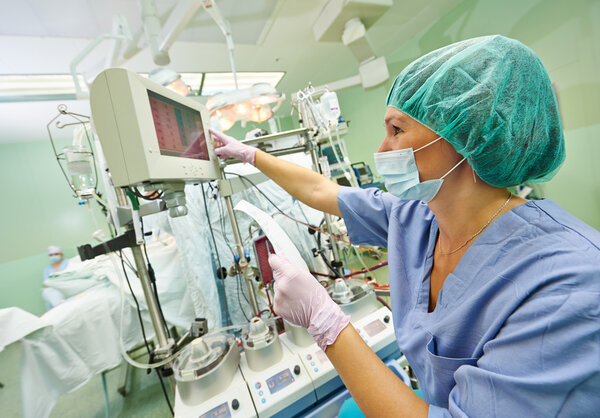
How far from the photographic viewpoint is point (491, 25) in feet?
8.41

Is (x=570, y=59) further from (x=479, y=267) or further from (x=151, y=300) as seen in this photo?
(x=151, y=300)

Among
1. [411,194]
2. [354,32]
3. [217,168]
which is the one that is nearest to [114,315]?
[217,168]

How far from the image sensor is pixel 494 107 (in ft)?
1.66

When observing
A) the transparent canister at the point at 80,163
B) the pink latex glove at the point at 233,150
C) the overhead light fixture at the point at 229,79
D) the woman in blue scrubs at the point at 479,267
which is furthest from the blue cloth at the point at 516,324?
the overhead light fixture at the point at 229,79

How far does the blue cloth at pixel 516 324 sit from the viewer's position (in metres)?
0.35

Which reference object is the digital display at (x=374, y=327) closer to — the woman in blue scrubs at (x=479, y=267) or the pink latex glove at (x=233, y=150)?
the woman in blue scrubs at (x=479, y=267)

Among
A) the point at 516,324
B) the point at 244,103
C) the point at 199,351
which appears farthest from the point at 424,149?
the point at 244,103

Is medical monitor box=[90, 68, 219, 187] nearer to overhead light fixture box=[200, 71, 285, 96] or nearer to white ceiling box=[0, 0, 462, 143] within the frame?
white ceiling box=[0, 0, 462, 143]

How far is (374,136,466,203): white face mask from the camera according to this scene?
611mm

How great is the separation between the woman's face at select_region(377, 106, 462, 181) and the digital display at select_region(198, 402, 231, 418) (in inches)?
35.9

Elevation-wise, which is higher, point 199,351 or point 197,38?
point 197,38

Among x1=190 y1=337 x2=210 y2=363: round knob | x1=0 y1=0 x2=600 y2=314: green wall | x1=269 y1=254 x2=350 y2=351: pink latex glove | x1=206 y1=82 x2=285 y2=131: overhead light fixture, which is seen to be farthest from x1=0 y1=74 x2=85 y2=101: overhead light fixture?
x1=269 y1=254 x2=350 y2=351: pink latex glove

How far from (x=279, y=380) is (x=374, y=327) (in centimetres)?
44

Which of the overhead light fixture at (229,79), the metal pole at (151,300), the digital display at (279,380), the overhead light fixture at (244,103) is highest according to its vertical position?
the overhead light fixture at (229,79)
